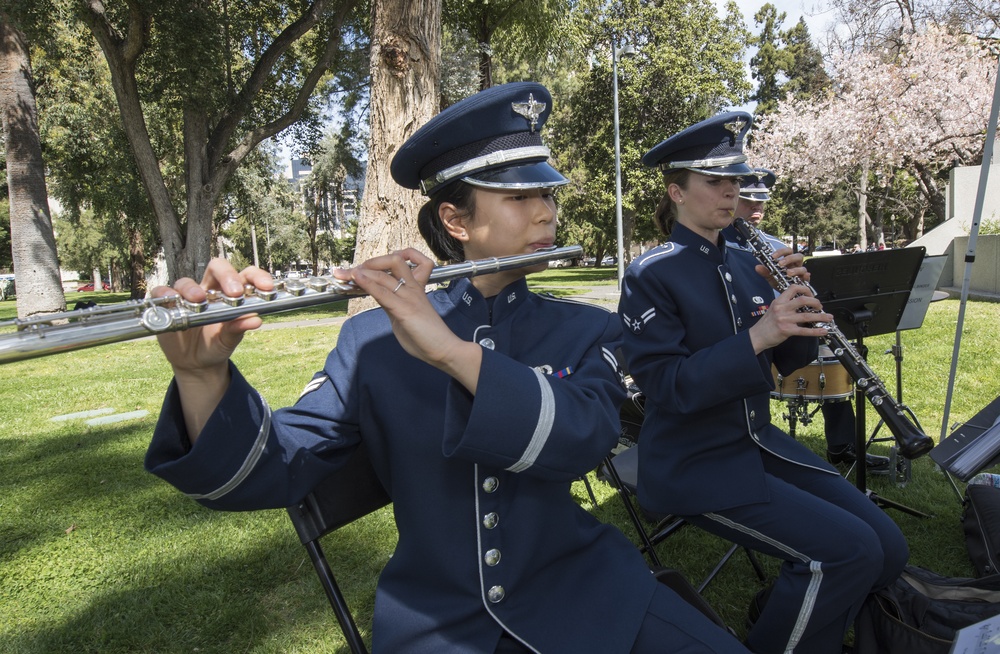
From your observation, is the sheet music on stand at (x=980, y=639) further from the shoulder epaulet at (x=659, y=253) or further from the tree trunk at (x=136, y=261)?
the tree trunk at (x=136, y=261)

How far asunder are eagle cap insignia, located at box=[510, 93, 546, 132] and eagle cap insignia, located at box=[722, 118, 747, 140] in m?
1.07

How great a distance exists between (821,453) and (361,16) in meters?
14.0

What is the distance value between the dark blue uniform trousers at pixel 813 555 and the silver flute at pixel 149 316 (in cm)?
131

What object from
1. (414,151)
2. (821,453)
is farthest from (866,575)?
(821,453)

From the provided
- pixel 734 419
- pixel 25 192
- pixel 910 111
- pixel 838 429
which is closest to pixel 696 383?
pixel 734 419

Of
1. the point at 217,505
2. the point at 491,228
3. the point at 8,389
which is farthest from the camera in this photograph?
the point at 8,389

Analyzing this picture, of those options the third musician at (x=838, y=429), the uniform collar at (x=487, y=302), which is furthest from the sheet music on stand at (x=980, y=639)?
the third musician at (x=838, y=429)

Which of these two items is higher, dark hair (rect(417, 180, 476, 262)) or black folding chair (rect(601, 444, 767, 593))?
dark hair (rect(417, 180, 476, 262))

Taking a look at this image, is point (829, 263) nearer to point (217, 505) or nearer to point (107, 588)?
point (217, 505)

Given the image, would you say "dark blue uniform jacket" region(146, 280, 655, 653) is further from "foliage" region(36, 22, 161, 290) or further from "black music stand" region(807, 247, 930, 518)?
"foliage" region(36, 22, 161, 290)

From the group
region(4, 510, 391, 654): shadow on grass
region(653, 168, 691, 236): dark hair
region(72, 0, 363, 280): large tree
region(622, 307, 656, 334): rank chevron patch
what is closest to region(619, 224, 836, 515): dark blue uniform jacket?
region(622, 307, 656, 334): rank chevron patch

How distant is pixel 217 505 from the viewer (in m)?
1.36

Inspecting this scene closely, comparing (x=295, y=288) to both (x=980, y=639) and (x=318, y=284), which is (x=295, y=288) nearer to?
(x=318, y=284)

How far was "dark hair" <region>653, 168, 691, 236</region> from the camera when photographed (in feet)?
8.07
